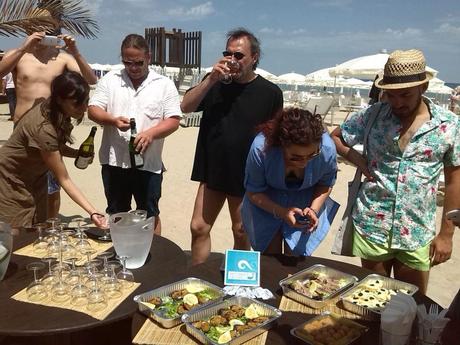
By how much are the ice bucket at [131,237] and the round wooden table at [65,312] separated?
0.06 m

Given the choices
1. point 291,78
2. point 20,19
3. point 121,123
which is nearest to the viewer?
point 121,123

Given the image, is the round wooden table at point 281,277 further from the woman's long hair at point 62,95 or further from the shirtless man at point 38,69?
the shirtless man at point 38,69

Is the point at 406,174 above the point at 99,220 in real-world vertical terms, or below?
above

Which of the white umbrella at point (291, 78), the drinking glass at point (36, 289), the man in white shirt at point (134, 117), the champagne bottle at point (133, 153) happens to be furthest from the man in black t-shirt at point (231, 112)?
the white umbrella at point (291, 78)

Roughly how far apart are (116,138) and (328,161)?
172cm

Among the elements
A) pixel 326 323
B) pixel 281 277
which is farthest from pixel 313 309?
pixel 281 277

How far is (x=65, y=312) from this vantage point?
171cm

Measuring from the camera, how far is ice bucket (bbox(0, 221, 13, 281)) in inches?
72.7

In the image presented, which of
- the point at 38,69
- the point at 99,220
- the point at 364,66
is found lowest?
the point at 99,220

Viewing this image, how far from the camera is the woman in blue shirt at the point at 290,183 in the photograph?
2.24 metres

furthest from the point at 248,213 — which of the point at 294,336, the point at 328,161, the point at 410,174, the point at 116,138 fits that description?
the point at 116,138

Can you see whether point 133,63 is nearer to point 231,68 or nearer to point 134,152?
point 134,152

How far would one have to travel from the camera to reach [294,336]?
161 centimetres

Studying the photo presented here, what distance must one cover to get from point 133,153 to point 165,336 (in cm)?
201
